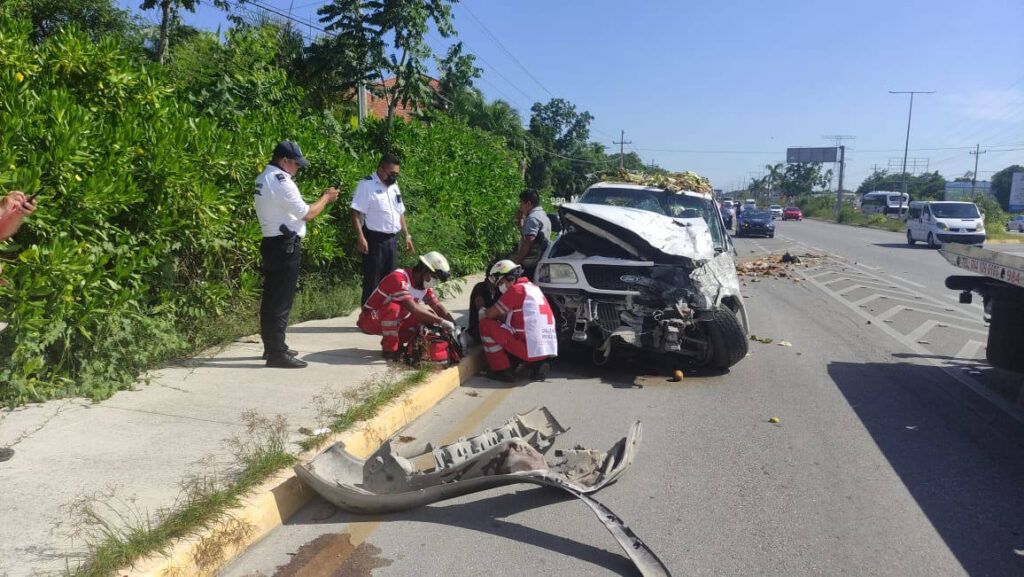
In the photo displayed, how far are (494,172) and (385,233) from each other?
8.53m

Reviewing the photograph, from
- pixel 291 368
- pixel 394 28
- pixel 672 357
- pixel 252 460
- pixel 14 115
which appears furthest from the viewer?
pixel 394 28

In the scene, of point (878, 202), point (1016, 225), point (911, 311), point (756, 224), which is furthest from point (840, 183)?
point (911, 311)

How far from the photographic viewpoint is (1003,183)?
102438 millimetres

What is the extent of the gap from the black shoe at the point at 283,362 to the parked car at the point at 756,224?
31.5 metres

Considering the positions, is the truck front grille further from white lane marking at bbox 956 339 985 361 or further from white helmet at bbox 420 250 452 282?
white lane marking at bbox 956 339 985 361

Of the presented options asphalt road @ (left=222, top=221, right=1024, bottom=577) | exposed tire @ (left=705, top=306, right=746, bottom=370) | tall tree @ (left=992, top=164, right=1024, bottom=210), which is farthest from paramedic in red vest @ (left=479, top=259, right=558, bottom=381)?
tall tree @ (left=992, top=164, right=1024, bottom=210)

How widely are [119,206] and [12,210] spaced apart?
1.41 metres

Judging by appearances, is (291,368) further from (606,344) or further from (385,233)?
(606,344)

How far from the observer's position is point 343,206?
910 centimetres

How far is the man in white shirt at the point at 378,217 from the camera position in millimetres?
7797

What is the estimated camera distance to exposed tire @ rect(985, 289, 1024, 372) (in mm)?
6586

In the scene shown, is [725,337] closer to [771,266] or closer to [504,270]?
[504,270]

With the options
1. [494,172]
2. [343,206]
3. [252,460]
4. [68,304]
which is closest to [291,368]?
[68,304]

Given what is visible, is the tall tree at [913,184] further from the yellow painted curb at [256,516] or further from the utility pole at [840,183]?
the yellow painted curb at [256,516]
